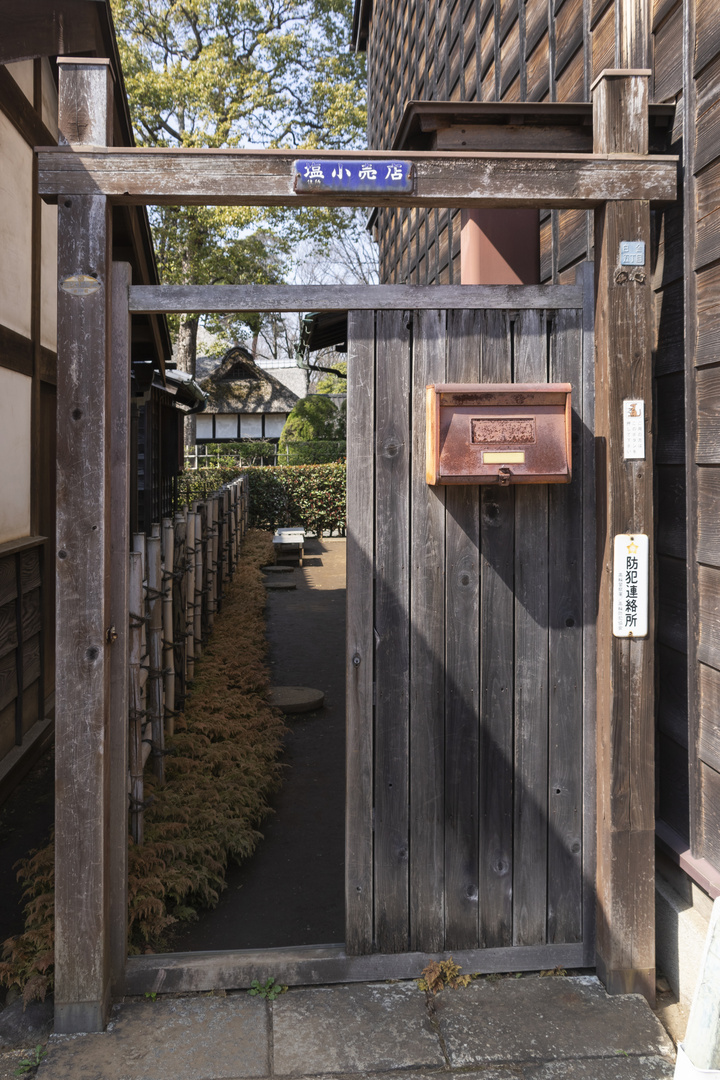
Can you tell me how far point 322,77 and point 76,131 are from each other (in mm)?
27860

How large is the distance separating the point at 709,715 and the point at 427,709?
3.24 feet

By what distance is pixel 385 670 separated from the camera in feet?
10.5

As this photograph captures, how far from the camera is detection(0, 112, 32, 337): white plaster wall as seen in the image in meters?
5.65

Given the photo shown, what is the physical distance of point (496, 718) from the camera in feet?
10.6

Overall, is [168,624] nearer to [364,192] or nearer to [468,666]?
[468,666]

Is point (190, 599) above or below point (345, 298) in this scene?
below

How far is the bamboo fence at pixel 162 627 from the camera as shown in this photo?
433cm

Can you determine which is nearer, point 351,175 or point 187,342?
point 351,175

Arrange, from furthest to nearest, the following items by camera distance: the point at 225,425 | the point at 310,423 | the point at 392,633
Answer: the point at 225,425
the point at 310,423
the point at 392,633

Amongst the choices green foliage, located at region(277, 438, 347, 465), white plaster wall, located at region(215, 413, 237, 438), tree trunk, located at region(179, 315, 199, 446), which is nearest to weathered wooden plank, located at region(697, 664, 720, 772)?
green foliage, located at region(277, 438, 347, 465)

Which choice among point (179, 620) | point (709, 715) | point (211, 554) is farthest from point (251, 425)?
point (709, 715)

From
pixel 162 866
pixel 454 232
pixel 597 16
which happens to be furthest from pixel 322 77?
pixel 162 866

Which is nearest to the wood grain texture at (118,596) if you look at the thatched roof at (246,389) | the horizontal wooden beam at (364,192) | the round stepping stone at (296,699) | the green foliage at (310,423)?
the horizontal wooden beam at (364,192)

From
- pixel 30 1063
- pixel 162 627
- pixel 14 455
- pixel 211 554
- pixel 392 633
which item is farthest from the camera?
pixel 211 554
